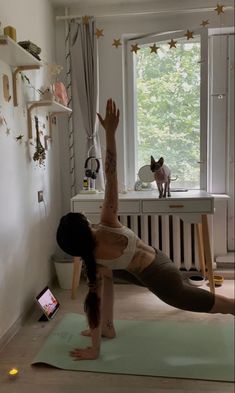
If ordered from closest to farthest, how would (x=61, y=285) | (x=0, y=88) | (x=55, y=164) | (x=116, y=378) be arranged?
(x=116, y=378) → (x=0, y=88) → (x=61, y=285) → (x=55, y=164)

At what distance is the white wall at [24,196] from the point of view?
2018 mm

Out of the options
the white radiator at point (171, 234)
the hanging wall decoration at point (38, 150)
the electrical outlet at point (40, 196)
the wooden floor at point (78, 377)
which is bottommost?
the wooden floor at point (78, 377)

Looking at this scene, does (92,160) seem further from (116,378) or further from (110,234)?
(116,378)

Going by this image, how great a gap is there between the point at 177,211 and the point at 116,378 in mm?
1212

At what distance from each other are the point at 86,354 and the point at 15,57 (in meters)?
1.54

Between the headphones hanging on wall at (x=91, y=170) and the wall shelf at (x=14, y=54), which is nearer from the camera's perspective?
the wall shelf at (x=14, y=54)

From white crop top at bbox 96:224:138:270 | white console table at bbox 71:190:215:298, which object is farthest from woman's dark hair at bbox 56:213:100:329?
white console table at bbox 71:190:215:298

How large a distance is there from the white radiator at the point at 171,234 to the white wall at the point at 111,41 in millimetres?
367

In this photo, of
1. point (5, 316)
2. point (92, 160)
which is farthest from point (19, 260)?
point (92, 160)

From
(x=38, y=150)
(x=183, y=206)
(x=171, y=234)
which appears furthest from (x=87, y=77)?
(x=171, y=234)

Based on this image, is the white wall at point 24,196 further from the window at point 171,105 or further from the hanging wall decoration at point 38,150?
the window at point 171,105

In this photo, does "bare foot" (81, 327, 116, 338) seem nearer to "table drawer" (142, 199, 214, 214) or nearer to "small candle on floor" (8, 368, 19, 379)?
"small candle on floor" (8, 368, 19, 379)

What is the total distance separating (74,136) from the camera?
304 centimetres

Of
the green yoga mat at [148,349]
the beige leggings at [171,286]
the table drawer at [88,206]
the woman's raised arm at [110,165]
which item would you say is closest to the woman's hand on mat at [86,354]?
the green yoga mat at [148,349]
